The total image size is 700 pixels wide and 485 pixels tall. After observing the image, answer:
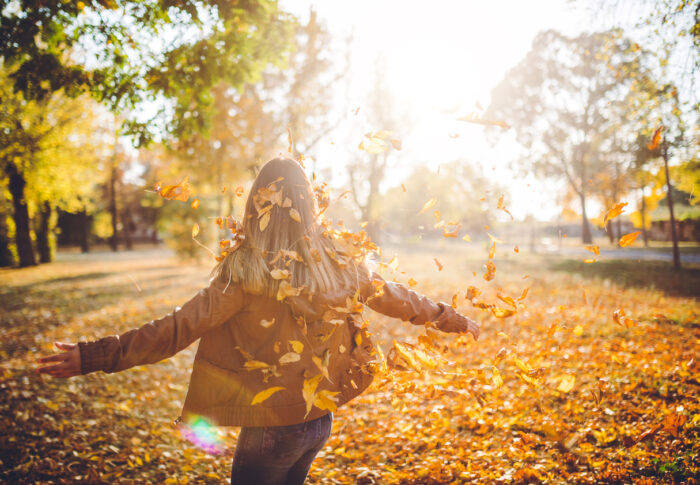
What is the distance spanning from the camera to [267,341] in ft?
6.53

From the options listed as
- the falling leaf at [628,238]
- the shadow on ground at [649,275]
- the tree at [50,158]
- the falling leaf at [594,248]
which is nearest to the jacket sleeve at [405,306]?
the falling leaf at [594,248]

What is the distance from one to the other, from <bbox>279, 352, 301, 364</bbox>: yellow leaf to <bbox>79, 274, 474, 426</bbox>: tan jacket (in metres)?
0.03

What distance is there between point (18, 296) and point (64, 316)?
426 centimetres

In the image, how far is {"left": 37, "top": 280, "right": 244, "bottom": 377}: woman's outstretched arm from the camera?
5.97 ft

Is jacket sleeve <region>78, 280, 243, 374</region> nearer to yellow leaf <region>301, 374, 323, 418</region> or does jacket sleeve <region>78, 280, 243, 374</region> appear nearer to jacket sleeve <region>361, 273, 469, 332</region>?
yellow leaf <region>301, 374, 323, 418</region>

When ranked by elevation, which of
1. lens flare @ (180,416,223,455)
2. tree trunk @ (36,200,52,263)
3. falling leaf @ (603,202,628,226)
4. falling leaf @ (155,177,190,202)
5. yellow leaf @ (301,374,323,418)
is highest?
tree trunk @ (36,200,52,263)

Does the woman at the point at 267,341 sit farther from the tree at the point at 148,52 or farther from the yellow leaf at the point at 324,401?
the tree at the point at 148,52

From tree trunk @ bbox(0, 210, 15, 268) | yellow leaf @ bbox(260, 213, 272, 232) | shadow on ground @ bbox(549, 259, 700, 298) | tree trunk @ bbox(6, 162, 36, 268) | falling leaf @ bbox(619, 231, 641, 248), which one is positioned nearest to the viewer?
yellow leaf @ bbox(260, 213, 272, 232)

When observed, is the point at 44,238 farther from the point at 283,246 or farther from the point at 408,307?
the point at 408,307

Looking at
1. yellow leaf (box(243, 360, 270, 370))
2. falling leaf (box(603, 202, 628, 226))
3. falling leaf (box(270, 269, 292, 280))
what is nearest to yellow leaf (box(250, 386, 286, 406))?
yellow leaf (box(243, 360, 270, 370))

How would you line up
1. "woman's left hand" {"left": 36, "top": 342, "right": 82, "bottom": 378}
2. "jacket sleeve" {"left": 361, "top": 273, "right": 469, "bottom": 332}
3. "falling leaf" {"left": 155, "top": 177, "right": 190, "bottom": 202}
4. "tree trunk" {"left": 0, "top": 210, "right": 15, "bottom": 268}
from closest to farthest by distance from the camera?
"woman's left hand" {"left": 36, "top": 342, "right": 82, "bottom": 378}, "jacket sleeve" {"left": 361, "top": 273, "right": 469, "bottom": 332}, "falling leaf" {"left": 155, "top": 177, "right": 190, "bottom": 202}, "tree trunk" {"left": 0, "top": 210, "right": 15, "bottom": 268}

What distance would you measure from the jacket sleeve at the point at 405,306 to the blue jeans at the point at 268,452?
75cm

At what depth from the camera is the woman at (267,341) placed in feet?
6.15

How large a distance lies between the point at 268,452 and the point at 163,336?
754mm
